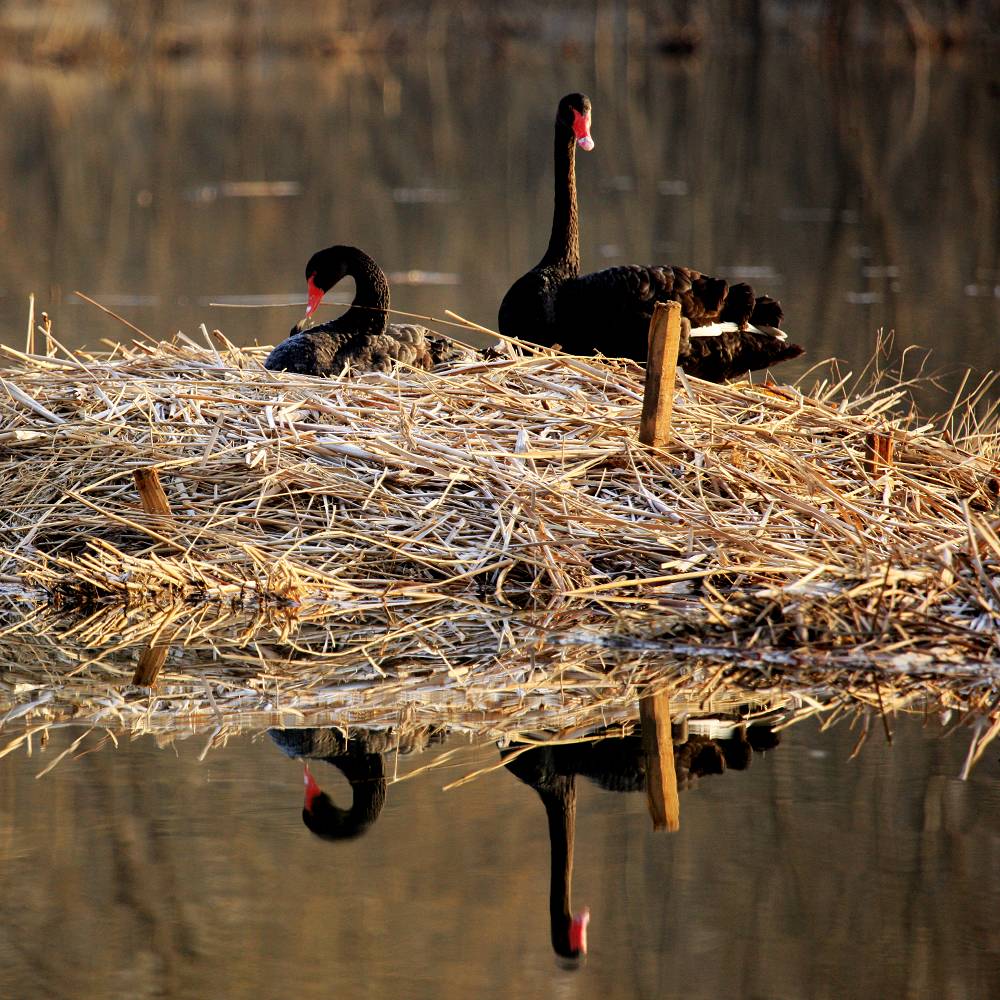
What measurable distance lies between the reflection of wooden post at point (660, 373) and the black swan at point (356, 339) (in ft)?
3.71

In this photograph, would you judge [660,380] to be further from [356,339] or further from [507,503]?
[356,339]

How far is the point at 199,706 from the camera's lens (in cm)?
385

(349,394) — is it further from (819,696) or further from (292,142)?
(292,142)

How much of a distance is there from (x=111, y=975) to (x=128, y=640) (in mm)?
1722

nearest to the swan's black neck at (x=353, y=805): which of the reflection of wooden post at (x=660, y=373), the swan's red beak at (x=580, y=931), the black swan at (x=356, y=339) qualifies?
the swan's red beak at (x=580, y=931)

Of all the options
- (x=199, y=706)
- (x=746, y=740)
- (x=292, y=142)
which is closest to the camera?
(x=746, y=740)

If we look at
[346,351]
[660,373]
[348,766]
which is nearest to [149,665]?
[348,766]

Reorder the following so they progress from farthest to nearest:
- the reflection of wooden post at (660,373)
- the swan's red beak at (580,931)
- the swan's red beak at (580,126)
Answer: the swan's red beak at (580,126), the reflection of wooden post at (660,373), the swan's red beak at (580,931)

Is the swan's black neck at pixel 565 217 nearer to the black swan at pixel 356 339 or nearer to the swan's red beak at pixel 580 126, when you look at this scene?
the swan's red beak at pixel 580 126

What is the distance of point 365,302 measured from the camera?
20.1 feet

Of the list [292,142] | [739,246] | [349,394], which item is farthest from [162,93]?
[349,394]

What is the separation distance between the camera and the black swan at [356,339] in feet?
18.8

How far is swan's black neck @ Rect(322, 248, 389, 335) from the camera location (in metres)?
5.93

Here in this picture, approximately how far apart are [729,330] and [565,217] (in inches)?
35.1
